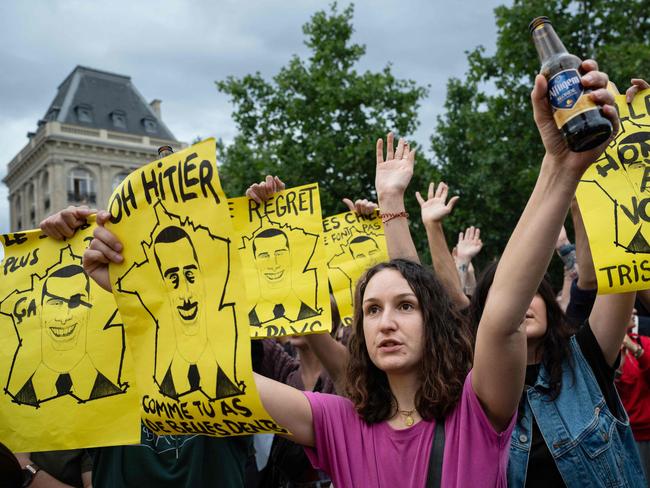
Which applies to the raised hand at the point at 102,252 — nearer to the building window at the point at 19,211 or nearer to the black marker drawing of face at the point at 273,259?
the black marker drawing of face at the point at 273,259

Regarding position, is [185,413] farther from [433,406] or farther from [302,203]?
[302,203]

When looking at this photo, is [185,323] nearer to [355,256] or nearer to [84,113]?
[355,256]

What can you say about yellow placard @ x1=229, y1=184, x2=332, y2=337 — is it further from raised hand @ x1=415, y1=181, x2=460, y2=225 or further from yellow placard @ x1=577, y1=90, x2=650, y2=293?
yellow placard @ x1=577, y1=90, x2=650, y2=293

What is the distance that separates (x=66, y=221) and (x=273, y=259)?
1171 millimetres

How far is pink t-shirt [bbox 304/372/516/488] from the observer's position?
73.6 inches

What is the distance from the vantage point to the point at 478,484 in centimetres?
184

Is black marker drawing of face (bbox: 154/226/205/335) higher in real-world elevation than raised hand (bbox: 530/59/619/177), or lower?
lower

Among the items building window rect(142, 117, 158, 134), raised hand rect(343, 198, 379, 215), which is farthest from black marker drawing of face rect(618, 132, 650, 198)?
building window rect(142, 117, 158, 134)

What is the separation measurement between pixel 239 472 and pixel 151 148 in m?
43.9

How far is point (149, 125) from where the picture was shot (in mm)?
46438

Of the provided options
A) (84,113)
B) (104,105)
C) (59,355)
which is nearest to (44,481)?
(59,355)

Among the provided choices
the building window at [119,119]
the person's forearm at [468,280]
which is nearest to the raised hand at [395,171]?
the person's forearm at [468,280]

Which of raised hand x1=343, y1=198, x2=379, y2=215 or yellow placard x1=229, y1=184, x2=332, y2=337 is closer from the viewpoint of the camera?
yellow placard x1=229, y1=184, x2=332, y2=337

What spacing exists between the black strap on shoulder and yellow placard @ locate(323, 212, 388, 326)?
214 centimetres
